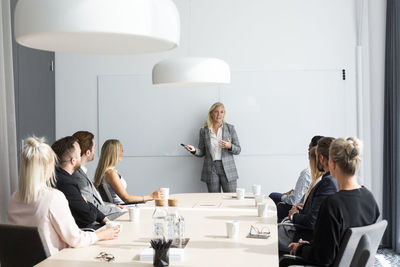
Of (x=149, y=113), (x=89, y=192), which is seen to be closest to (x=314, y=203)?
(x=89, y=192)

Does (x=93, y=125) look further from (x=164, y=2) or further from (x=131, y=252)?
(x=164, y=2)

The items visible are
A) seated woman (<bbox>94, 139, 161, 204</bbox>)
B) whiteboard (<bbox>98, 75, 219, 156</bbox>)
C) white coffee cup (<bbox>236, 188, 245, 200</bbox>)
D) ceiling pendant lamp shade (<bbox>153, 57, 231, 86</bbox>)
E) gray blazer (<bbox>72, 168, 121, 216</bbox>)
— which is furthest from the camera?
whiteboard (<bbox>98, 75, 219, 156</bbox>)

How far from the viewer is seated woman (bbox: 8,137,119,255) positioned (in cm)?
288

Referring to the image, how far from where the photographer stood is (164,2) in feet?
6.88

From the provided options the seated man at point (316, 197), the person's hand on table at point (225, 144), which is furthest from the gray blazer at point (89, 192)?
the person's hand on table at point (225, 144)

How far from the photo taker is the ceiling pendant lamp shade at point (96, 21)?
192cm

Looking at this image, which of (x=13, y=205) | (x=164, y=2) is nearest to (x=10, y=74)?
(x=13, y=205)

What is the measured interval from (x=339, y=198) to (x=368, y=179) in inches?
165

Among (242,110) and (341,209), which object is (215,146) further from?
(341,209)

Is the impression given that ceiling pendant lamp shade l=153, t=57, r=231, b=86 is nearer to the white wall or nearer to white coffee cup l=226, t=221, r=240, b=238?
white coffee cup l=226, t=221, r=240, b=238

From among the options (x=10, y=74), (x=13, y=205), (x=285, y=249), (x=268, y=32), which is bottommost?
(x=285, y=249)

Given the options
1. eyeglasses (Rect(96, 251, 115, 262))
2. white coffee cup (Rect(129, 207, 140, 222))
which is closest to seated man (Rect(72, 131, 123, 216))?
white coffee cup (Rect(129, 207, 140, 222))

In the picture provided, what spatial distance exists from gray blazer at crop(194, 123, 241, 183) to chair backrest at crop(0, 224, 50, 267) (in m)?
4.28

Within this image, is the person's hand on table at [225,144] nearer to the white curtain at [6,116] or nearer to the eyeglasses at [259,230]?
the white curtain at [6,116]
